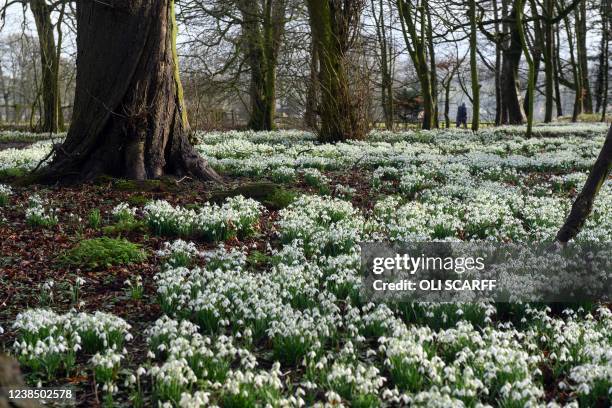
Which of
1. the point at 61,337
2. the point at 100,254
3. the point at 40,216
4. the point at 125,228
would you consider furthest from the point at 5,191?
the point at 61,337

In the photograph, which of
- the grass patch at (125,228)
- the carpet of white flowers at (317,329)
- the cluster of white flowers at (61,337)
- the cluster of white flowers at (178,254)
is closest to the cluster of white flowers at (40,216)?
the carpet of white flowers at (317,329)

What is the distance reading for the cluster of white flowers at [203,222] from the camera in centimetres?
719

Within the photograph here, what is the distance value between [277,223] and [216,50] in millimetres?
20155

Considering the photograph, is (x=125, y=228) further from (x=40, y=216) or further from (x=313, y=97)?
(x=313, y=97)

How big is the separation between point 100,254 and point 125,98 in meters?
3.90

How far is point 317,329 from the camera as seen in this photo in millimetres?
4371

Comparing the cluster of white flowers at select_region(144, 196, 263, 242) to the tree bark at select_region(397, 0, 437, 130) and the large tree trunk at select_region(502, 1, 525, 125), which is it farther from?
the large tree trunk at select_region(502, 1, 525, 125)

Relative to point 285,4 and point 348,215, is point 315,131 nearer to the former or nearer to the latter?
point 285,4

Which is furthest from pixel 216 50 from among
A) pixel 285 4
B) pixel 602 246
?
pixel 602 246

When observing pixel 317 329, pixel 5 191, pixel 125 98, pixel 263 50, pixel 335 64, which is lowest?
pixel 317 329

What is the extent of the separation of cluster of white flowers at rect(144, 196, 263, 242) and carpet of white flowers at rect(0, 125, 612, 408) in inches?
0.8

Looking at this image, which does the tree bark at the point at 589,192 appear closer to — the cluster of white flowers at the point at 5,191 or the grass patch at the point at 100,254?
the grass patch at the point at 100,254

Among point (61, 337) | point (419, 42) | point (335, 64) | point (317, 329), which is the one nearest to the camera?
point (61, 337)

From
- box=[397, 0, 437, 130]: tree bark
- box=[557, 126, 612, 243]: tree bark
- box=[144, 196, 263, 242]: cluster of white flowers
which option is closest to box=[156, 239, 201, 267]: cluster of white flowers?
box=[144, 196, 263, 242]: cluster of white flowers
